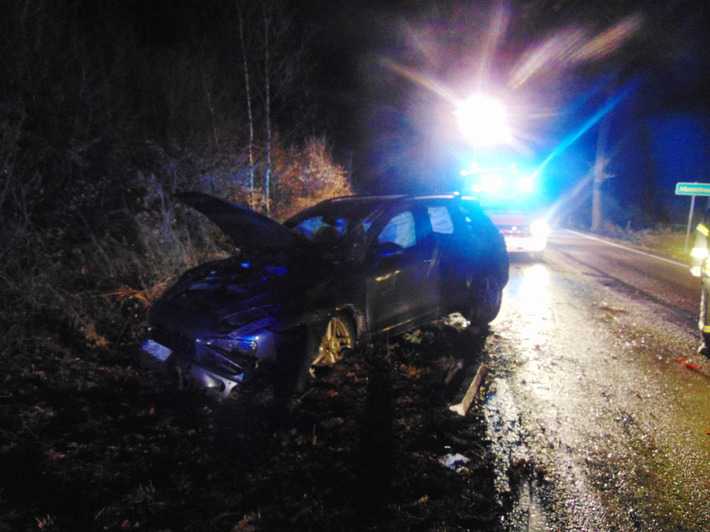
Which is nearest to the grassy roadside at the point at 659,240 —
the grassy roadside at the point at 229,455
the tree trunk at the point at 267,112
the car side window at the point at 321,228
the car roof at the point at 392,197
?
the car roof at the point at 392,197

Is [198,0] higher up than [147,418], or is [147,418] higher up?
[198,0]

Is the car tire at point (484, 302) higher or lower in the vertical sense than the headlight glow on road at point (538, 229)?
lower

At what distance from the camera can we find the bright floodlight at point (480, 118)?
88.7ft

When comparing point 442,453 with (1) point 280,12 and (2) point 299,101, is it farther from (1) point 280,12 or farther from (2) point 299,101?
(2) point 299,101

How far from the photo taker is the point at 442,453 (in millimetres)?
3088

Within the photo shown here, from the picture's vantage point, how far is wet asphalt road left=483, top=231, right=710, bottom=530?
104 inches

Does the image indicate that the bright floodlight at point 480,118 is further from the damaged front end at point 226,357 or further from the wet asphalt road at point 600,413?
the damaged front end at point 226,357

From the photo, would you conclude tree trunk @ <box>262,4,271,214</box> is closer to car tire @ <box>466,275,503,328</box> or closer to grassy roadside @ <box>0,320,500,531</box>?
car tire @ <box>466,275,503,328</box>

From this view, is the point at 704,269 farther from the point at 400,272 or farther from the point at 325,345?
the point at 325,345

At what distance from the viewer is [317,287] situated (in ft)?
12.2

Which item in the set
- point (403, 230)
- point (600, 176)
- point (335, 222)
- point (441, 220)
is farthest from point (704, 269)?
point (600, 176)

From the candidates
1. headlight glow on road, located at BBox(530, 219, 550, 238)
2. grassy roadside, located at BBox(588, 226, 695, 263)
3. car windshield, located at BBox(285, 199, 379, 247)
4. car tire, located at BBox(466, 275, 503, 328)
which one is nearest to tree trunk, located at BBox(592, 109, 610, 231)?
grassy roadside, located at BBox(588, 226, 695, 263)

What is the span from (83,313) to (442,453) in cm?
420

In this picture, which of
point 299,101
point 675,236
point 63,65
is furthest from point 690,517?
point 675,236
